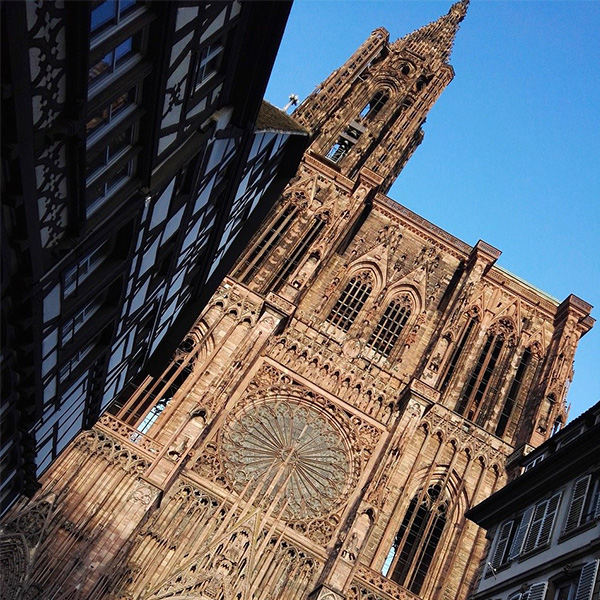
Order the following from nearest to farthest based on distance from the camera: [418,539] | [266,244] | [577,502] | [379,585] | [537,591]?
1. [537,591]
2. [577,502]
3. [379,585]
4. [418,539]
5. [266,244]

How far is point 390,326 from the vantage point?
3014 centimetres

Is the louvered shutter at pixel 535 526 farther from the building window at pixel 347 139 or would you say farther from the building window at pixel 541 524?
the building window at pixel 347 139

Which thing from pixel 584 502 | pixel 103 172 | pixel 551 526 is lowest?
pixel 103 172

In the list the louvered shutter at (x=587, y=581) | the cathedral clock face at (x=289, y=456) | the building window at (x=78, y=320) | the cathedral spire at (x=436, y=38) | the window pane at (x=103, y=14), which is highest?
the cathedral spire at (x=436, y=38)

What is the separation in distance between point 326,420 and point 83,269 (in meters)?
17.3

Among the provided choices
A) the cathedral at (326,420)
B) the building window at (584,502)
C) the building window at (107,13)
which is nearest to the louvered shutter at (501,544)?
the building window at (584,502)

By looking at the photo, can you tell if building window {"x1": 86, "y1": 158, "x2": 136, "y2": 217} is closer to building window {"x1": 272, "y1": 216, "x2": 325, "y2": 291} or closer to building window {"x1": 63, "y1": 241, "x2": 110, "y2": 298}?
building window {"x1": 63, "y1": 241, "x2": 110, "y2": 298}

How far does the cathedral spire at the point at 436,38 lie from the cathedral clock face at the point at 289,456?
23.8 m

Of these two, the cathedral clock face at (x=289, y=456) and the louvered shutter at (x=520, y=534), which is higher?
the cathedral clock face at (x=289, y=456)

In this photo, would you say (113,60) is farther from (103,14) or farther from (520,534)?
(520,534)

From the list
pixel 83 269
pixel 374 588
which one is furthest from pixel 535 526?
pixel 83 269

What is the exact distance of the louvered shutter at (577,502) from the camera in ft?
43.7

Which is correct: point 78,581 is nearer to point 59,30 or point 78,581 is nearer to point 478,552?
point 478,552

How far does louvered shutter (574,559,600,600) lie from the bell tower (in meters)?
23.7
